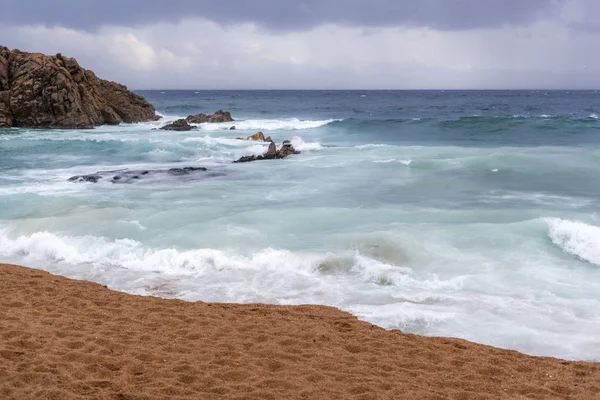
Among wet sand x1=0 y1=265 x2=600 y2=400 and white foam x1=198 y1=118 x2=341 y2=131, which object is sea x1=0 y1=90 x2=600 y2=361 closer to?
wet sand x1=0 y1=265 x2=600 y2=400

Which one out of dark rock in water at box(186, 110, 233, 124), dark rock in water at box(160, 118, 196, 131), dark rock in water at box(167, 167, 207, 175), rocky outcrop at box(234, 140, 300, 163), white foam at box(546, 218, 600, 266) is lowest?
white foam at box(546, 218, 600, 266)

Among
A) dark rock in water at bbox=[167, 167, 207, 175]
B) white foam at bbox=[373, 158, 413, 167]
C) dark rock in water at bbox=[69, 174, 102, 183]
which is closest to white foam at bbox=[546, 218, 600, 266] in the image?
white foam at bbox=[373, 158, 413, 167]

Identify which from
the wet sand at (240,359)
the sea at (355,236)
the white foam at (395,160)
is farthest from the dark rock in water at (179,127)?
the wet sand at (240,359)

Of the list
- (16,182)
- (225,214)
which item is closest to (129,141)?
(16,182)

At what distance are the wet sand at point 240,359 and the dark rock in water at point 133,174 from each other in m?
12.5

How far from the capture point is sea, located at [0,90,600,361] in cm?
889

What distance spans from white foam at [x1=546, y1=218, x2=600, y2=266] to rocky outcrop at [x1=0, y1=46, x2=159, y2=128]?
3529 cm

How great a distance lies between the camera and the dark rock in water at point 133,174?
2028cm

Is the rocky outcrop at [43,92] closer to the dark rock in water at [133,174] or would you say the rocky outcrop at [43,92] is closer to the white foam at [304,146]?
the white foam at [304,146]

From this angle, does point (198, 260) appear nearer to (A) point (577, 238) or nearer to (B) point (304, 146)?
(A) point (577, 238)

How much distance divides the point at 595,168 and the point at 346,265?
55.1 ft

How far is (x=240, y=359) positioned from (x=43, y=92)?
126 ft

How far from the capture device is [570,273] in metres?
10.5

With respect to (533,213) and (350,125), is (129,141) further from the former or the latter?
(533,213)
